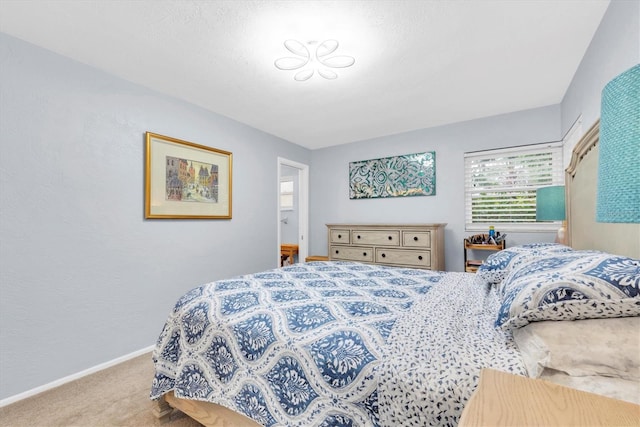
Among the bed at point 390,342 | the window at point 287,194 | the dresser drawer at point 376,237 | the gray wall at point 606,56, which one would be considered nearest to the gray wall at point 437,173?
the dresser drawer at point 376,237

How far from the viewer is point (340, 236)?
394cm

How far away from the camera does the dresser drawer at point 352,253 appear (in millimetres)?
3700

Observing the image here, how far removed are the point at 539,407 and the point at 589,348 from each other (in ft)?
1.14

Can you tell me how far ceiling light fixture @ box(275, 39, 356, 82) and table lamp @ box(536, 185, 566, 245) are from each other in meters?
1.89

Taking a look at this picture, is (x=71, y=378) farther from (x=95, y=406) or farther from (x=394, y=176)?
(x=394, y=176)

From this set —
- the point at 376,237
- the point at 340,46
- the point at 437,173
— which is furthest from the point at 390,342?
the point at 437,173

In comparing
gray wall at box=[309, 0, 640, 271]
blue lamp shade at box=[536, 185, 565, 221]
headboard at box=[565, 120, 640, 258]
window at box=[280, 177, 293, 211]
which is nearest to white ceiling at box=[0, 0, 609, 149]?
gray wall at box=[309, 0, 640, 271]

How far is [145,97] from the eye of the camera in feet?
8.54

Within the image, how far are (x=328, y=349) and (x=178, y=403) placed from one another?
1043 mm

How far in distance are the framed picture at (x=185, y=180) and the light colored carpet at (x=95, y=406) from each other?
132 centimetres

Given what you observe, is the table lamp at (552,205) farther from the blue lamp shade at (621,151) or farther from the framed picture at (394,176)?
the blue lamp shade at (621,151)

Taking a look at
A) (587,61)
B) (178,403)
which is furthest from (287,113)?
(178,403)

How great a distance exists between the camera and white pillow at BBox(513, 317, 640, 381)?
2.45 ft

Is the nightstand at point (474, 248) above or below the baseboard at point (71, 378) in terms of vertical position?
above
